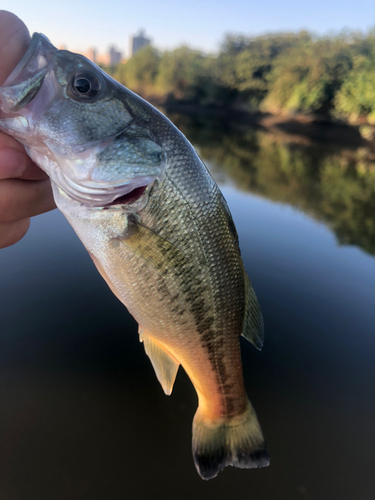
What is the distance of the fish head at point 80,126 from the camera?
3.61ft

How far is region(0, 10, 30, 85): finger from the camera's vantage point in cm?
100

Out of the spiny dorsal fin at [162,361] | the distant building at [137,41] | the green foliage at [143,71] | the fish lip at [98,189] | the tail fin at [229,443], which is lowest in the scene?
the tail fin at [229,443]

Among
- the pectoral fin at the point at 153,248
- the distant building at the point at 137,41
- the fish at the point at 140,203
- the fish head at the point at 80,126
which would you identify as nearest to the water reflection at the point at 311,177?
the fish at the point at 140,203

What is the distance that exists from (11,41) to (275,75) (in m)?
50.6

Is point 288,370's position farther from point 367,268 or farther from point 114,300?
point 367,268

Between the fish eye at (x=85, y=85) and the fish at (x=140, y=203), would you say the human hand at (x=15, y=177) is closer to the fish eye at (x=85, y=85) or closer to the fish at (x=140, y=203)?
the fish at (x=140, y=203)

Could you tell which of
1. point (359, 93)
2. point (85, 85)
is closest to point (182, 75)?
point (359, 93)

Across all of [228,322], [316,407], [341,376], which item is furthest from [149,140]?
[341,376]

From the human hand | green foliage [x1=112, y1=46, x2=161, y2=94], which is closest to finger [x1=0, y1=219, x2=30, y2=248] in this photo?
the human hand

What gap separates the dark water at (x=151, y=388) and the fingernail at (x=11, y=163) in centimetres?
329

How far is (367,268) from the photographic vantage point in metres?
7.21

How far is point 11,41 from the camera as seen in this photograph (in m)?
1.04

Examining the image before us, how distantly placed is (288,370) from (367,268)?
13.4ft

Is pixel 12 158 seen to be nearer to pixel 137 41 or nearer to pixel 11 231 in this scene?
pixel 11 231
